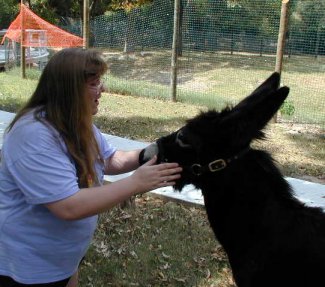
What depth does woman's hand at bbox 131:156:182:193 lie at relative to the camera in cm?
229

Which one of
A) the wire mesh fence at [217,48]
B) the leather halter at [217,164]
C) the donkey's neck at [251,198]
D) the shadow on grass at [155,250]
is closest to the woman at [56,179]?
the leather halter at [217,164]

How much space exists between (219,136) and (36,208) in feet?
3.24

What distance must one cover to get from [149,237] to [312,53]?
10.2 m

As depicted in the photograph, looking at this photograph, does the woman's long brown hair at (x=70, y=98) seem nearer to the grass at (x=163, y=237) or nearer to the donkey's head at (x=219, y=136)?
the donkey's head at (x=219, y=136)

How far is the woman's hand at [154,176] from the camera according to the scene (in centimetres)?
229

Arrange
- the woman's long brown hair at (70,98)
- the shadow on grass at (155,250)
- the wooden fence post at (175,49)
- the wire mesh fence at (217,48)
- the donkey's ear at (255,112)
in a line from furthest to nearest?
the wire mesh fence at (217,48)
the wooden fence post at (175,49)
the shadow on grass at (155,250)
the woman's long brown hair at (70,98)
the donkey's ear at (255,112)

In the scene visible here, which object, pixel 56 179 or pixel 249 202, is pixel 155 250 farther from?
pixel 56 179

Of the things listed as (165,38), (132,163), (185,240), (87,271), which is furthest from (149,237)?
(165,38)

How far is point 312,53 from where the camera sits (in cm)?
1333

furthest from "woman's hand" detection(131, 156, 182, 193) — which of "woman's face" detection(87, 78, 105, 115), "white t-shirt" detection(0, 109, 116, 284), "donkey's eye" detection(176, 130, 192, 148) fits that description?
"woman's face" detection(87, 78, 105, 115)

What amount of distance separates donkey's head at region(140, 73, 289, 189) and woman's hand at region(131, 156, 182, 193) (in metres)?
0.08

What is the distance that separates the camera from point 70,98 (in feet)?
7.72

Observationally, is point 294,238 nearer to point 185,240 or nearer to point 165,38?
point 185,240

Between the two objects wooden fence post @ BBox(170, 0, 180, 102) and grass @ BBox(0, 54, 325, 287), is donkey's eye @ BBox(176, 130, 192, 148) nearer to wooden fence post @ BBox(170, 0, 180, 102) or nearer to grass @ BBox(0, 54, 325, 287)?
grass @ BBox(0, 54, 325, 287)
